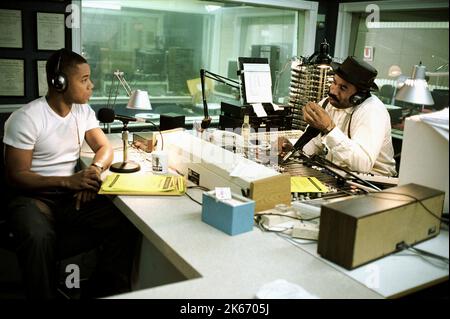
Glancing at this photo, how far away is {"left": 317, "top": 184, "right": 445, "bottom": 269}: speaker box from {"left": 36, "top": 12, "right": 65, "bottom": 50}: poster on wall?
2.44 metres

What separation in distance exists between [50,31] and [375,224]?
8.49 feet

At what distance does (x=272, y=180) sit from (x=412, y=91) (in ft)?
2.34

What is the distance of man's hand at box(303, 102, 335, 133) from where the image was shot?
2.28 m

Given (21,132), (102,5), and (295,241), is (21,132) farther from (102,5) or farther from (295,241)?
(102,5)

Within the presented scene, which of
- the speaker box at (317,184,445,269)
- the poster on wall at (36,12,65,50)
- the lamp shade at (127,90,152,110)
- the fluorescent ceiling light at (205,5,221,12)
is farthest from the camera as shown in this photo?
the fluorescent ceiling light at (205,5,221,12)

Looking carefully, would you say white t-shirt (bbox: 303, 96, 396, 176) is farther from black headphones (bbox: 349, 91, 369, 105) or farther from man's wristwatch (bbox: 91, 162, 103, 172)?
man's wristwatch (bbox: 91, 162, 103, 172)

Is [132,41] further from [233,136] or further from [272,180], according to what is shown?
[272,180]

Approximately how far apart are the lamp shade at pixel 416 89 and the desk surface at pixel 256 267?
0.55 metres

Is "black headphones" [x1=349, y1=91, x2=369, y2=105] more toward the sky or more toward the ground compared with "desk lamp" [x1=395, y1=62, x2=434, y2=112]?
more toward the ground

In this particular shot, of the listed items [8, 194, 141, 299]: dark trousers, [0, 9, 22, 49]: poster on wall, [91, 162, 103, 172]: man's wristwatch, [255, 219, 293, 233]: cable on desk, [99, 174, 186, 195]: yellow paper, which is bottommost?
[8, 194, 141, 299]: dark trousers

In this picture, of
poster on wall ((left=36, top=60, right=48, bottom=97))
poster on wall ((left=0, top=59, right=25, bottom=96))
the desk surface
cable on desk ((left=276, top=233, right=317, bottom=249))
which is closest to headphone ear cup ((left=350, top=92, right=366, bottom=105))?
the desk surface

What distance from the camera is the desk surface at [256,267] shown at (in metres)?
1.20
